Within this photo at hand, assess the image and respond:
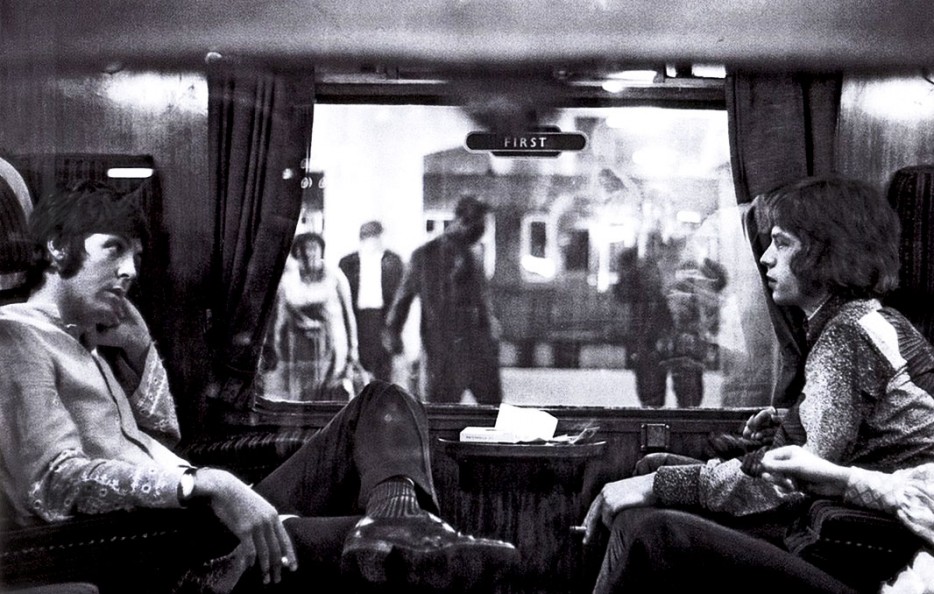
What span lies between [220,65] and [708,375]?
1445 millimetres

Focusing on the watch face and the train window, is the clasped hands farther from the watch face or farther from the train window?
the watch face

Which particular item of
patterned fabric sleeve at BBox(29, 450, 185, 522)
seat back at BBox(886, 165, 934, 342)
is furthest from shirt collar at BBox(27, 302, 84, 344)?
seat back at BBox(886, 165, 934, 342)

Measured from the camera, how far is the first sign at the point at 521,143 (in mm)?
2482

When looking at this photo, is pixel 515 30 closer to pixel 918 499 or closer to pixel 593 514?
pixel 593 514

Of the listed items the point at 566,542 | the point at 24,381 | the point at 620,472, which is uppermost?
the point at 24,381

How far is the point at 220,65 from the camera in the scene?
100 inches

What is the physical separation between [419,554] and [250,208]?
3.14ft

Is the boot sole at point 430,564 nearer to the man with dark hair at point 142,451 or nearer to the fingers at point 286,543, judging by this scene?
the man with dark hair at point 142,451

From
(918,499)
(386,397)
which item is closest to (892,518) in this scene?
(918,499)

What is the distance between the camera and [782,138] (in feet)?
8.14

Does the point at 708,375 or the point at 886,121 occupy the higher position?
the point at 886,121

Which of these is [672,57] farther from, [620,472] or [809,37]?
[620,472]

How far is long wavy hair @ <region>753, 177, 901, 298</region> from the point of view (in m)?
2.50

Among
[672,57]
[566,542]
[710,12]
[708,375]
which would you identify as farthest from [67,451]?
[710,12]
